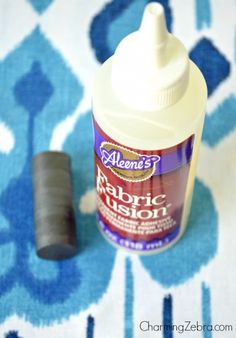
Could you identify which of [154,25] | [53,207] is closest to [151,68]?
[154,25]

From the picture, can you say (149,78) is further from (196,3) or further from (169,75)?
(196,3)

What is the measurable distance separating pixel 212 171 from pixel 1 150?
8.9 inches

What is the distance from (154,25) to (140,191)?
154 millimetres

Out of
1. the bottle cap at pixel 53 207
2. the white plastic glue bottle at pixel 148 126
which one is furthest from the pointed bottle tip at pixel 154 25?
the bottle cap at pixel 53 207

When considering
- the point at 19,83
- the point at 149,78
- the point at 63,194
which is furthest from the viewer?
the point at 19,83

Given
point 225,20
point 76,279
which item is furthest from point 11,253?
point 225,20

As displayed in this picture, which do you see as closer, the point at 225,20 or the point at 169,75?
the point at 169,75

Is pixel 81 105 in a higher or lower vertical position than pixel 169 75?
lower

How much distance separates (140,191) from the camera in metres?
0.52

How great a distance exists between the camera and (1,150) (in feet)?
2.13

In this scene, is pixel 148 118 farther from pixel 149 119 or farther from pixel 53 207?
pixel 53 207

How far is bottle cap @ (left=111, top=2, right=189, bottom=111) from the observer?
429 millimetres

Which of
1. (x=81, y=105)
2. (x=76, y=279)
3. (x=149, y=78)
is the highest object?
(x=149, y=78)

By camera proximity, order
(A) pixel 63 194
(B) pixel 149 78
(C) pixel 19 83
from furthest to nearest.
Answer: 1. (C) pixel 19 83
2. (A) pixel 63 194
3. (B) pixel 149 78
